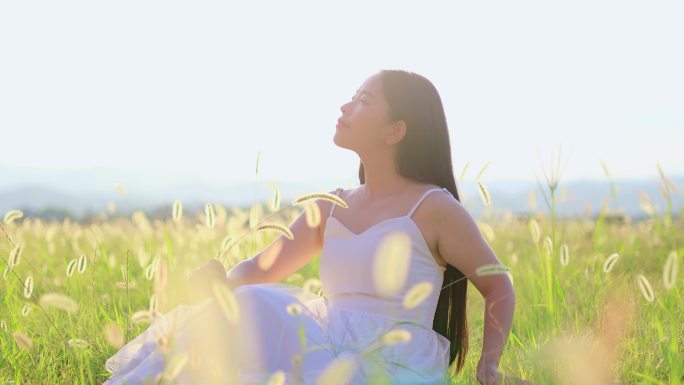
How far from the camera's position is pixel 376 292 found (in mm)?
2707

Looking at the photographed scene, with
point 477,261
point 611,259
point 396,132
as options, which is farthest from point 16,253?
point 611,259

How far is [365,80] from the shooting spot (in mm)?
2934

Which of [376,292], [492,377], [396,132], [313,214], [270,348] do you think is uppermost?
[396,132]

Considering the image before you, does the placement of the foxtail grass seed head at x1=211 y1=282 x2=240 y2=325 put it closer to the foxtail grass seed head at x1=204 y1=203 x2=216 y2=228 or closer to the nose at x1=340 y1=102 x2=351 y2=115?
the foxtail grass seed head at x1=204 y1=203 x2=216 y2=228

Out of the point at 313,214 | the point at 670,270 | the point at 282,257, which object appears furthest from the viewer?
the point at 282,257

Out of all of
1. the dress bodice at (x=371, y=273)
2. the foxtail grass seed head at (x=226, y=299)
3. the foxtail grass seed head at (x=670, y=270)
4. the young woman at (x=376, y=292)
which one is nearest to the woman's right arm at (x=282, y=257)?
the young woman at (x=376, y=292)

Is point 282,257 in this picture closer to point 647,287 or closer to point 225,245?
point 225,245

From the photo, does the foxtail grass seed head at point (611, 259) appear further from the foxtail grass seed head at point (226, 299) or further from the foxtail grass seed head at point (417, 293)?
the foxtail grass seed head at point (226, 299)

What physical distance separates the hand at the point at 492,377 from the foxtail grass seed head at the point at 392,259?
0.41 meters

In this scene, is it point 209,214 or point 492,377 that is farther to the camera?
point 209,214

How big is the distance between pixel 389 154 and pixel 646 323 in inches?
57.5

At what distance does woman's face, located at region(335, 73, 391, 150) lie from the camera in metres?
2.83

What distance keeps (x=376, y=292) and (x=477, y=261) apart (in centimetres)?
38

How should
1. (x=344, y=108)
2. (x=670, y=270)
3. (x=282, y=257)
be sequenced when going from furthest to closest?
(x=282, y=257) → (x=344, y=108) → (x=670, y=270)
